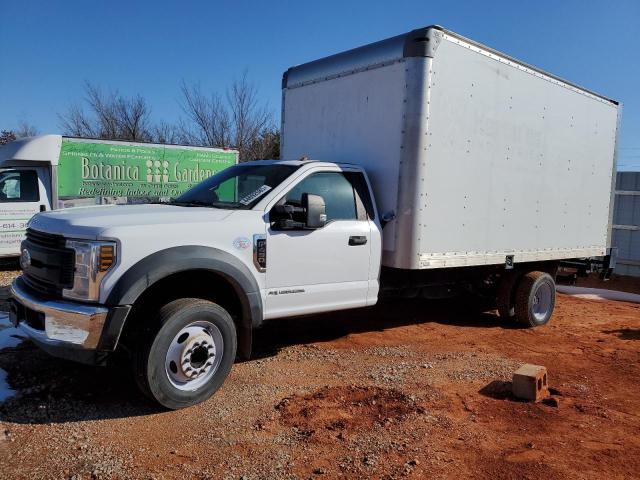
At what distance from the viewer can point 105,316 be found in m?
3.89

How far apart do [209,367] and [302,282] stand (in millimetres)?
1204

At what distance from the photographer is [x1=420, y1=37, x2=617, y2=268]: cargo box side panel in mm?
5953

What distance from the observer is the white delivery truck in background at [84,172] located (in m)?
11.1

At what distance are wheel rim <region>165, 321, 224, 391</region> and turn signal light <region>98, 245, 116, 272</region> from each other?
73cm

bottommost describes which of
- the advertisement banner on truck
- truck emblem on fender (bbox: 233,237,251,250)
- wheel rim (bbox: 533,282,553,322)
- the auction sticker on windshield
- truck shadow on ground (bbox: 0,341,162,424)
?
truck shadow on ground (bbox: 0,341,162,424)

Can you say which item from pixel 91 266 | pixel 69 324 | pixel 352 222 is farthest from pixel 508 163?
pixel 69 324

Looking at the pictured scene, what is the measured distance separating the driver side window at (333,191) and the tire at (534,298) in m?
3.27

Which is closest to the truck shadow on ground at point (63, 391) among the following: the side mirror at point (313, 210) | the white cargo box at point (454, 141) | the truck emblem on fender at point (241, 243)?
the truck emblem on fender at point (241, 243)

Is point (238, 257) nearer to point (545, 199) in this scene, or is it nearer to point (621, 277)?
point (545, 199)

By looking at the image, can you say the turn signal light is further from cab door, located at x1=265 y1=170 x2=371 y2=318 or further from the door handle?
the door handle

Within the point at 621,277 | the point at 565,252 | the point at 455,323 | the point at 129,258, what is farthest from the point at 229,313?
the point at 621,277

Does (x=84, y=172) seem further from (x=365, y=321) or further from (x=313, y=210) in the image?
(x=313, y=210)

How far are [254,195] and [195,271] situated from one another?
1009 millimetres

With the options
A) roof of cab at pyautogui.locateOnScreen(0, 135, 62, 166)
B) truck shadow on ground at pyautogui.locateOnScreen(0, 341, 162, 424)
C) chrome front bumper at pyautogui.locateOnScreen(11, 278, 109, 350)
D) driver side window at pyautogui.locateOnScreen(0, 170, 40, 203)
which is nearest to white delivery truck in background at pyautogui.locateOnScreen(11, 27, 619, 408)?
chrome front bumper at pyautogui.locateOnScreen(11, 278, 109, 350)
